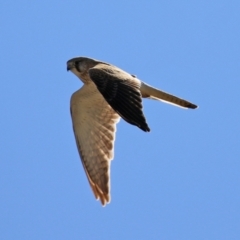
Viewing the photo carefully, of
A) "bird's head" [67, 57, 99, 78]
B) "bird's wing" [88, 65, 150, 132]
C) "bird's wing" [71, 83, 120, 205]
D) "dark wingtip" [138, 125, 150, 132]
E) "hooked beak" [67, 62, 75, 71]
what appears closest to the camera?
"dark wingtip" [138, 125, 150, 132]

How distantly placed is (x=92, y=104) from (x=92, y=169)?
116 centimetres

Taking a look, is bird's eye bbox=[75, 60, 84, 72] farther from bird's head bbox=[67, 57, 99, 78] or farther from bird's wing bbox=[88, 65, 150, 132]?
bird's wing bbox=[88, 65, 150, 132]

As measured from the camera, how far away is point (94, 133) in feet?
49.3

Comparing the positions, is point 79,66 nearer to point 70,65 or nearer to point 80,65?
point 80,65

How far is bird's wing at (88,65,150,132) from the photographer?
11.7m

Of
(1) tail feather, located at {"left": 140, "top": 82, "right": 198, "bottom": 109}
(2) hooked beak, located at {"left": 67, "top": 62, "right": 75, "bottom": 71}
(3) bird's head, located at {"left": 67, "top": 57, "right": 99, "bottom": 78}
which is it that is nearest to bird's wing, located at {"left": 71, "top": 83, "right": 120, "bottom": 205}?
(3) bird's head, located at {"left": 67, "top": 57, "right": 99, "bottom": 78}

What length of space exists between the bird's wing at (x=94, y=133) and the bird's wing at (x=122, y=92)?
4.88 feet

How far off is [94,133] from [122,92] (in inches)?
108

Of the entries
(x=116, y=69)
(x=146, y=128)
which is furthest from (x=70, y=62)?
(x=146, y=128)

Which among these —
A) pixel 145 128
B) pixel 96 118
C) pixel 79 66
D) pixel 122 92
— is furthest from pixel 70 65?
pixel 145 128

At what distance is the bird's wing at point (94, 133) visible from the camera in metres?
14.5

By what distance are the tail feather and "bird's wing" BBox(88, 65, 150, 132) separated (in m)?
0.59

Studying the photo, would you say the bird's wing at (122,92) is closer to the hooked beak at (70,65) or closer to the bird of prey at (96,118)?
the bird of prey at (96,118)

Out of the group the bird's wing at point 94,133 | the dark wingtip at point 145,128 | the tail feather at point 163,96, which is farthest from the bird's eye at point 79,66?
the dark wingtip at point 145,128
